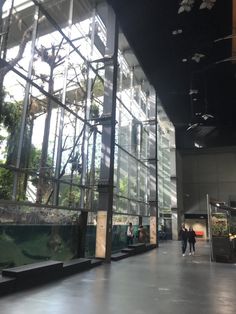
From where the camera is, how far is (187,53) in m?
15.9

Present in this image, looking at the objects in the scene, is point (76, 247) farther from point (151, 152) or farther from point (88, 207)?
point (151, 152)

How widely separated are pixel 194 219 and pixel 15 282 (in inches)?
1065

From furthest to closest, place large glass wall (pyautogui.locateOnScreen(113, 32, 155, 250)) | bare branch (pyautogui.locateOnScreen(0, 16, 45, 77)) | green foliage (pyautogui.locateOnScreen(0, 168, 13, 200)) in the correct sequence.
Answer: large glass wall (pyautogui.locateOnScreen(113, 32, 155, 250)), bare branch (pyautogui.locateOnScreen(0, 16, 45, 77)), green foliage (pyautogui.locateOnScreen(0, 168, 13, 200))

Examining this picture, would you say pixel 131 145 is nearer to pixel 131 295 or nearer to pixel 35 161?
pixel 35 161

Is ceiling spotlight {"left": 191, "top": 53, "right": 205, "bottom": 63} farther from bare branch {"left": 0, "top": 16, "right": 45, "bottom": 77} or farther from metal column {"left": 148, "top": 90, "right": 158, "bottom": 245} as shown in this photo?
bare branch {"left": 0, "top": 16, "right": 45, "bottom": 77}

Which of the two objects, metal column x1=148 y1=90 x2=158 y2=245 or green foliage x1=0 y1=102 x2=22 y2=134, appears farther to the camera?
metal column x1=148 y1=90 x2=158 y2=245

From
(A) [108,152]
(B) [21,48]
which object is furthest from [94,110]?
(B) [21,48]

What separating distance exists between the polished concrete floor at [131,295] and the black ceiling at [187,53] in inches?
386

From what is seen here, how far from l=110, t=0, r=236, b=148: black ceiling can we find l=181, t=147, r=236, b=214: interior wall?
7513 millimetres

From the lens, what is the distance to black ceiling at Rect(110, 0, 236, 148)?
1294 cm

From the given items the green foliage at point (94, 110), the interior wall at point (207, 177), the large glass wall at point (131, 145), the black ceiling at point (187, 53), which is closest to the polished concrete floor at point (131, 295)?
the large glass wall at point (131, 145)

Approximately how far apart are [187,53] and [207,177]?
1820cm

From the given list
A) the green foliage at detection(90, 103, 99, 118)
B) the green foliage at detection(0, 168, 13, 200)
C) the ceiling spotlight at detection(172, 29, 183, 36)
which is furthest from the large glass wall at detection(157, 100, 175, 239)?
the green foliage at detection(0, 168, 13, 200)

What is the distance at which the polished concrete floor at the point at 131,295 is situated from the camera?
16.4ft
